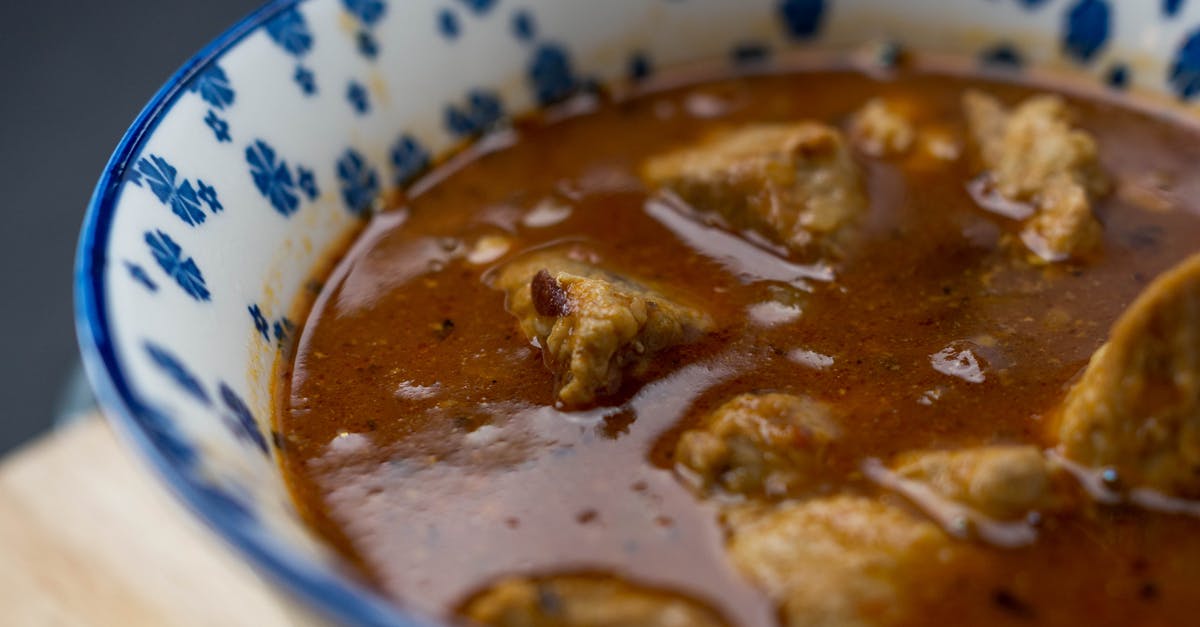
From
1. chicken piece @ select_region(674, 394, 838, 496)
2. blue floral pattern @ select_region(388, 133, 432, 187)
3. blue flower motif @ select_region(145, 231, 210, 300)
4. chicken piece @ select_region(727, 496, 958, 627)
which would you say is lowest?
chicken piece @ select_region(727, 496, 958, 627)

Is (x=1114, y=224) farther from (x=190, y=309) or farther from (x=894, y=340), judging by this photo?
(x=190, y=309)

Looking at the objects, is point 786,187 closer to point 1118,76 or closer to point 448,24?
point 448,24

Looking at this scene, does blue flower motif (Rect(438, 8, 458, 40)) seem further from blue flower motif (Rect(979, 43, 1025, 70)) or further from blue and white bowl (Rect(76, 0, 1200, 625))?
blue flower motif (Rect(979, 43, 1025, 70))

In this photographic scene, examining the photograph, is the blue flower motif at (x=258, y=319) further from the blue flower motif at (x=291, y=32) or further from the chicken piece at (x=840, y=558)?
the chicken piece at (x=840, y=558)

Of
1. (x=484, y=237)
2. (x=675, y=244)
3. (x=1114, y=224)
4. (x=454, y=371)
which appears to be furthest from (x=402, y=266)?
(x=1114, y=224)

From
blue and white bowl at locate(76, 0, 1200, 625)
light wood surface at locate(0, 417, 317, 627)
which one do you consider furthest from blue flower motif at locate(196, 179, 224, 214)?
light wood surface at locate(0, 417, 317, 627)

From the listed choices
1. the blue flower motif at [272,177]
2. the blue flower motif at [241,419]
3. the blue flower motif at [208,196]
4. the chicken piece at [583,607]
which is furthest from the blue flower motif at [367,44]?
the chicken piece at [583,607]
